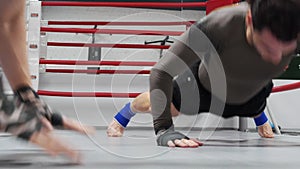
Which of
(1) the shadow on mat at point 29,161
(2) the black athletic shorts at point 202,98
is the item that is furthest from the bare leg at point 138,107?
(1) the shadow on mat at point 29,161

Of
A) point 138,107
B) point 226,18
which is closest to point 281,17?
point 226,18

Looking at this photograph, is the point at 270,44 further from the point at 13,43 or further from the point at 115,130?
the point at 115,130

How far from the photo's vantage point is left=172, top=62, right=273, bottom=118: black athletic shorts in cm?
171

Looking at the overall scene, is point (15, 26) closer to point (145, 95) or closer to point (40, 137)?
point (40, 137)

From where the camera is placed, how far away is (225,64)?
155 cm

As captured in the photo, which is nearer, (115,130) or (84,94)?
(115,130)

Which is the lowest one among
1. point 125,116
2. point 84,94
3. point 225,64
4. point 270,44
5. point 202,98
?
point 84,94

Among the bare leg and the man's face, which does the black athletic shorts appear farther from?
the man's face

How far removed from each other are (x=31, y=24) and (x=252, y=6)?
2.08m

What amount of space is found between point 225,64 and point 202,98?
31 centimetres

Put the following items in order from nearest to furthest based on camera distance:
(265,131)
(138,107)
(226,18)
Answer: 1. (226,18)
2. (138,107)
3. (265,131)

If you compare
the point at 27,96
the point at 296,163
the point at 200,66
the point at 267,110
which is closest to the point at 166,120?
the point at 200,66

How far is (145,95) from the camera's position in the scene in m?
2.16

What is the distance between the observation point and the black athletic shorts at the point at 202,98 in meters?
1.71
